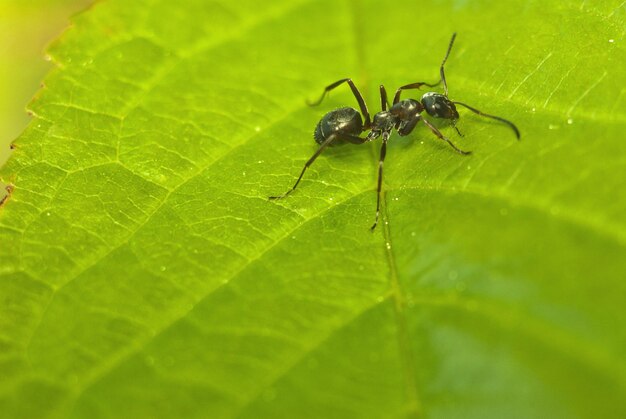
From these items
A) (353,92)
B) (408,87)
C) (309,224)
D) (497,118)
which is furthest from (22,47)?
(497,118)

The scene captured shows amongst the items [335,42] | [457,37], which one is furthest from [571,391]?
[335,42]

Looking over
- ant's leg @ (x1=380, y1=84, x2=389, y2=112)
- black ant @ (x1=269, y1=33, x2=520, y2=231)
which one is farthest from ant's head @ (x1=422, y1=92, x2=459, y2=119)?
ant's leg @ (x1=380, y1=84, x2=389, y2=112)

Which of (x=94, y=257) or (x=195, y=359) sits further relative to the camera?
(x=94, y=257)

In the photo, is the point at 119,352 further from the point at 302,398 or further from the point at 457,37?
the point at 457,37

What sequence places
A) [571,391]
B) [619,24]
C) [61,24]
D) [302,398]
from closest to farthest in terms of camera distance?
[571,391] → [302,398] → [619,24] → [61,24]

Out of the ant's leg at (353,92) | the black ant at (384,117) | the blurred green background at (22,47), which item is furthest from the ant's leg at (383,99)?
the blurred green background at (22,47)
